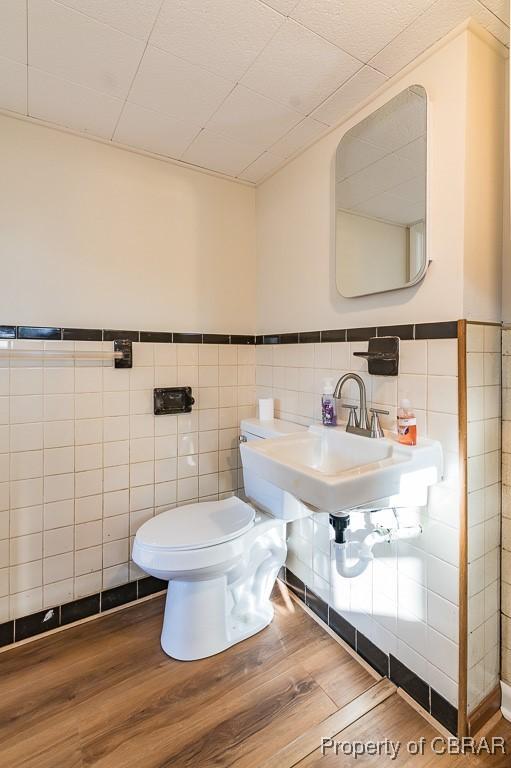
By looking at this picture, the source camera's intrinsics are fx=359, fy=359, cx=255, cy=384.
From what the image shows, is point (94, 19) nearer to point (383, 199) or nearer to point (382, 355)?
point (383, 199)

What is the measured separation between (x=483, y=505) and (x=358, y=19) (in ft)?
4.97

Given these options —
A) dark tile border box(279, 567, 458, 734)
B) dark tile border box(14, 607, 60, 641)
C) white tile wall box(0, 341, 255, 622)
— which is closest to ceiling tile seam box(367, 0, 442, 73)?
white tile wall box(0, 341, 255, 622)

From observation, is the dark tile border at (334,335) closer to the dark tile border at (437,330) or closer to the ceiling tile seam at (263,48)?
the dark tile border at (437,330)

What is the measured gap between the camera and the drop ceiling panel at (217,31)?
1.00 metres

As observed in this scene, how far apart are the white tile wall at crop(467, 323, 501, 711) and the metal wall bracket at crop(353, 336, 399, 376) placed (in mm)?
229

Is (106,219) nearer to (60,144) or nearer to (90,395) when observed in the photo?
(60,144)

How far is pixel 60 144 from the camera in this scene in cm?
151

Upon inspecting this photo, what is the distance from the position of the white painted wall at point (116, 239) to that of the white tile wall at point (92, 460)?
0.17m

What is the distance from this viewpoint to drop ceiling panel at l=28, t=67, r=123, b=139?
127 centimetres

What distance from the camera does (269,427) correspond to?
1717 millimetres

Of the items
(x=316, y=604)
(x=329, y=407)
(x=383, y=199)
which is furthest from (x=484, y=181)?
(x=316, y=604)

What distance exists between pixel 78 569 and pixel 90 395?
77 centimetres

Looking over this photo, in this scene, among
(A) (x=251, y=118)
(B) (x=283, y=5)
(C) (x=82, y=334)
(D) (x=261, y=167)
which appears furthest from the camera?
(D) (x=261, y=167)

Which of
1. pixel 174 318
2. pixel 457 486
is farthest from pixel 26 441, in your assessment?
pixel 457 486
